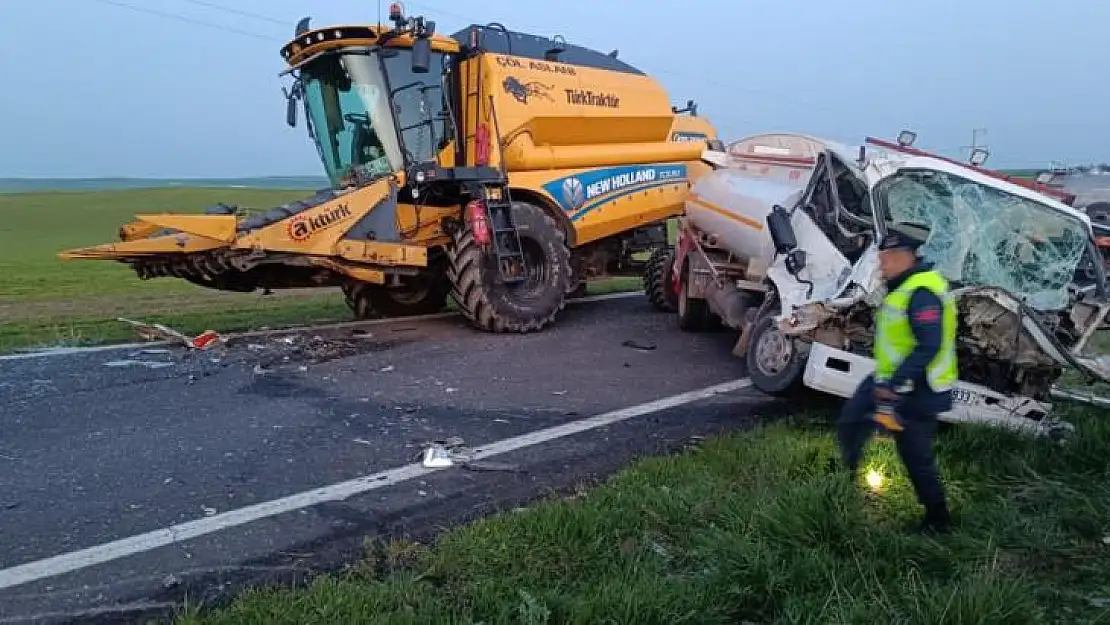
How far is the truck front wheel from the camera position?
6176mm

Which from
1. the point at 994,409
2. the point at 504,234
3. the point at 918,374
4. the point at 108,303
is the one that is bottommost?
the point at 108,303

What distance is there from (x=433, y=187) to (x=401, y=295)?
1.61 m

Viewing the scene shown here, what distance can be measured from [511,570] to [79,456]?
3102mm

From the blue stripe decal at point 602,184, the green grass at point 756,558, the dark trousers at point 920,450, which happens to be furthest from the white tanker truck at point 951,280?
the blue stripe decal at point 602,184

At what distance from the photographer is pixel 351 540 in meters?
4.06

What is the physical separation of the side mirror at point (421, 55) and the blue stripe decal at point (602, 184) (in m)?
2.31

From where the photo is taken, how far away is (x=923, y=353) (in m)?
4.00

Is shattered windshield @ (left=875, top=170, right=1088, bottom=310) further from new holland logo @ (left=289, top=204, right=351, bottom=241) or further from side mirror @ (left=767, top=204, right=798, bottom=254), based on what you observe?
new holland logo @ (left=289, top=204, right=351, bottom=241)

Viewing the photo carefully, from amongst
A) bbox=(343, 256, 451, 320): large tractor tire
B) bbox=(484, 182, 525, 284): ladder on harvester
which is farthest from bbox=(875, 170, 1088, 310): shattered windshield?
bbox=(343, 256, 451, 320): large tractor tire

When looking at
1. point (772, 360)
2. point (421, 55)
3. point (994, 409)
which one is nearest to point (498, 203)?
point (421, 55)

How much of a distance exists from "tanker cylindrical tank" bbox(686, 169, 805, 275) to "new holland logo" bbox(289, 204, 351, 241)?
3.97 metres

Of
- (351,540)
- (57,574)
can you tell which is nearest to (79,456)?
(57,574)

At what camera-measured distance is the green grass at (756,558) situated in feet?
10.4

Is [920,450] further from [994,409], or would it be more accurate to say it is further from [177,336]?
[177,336]
